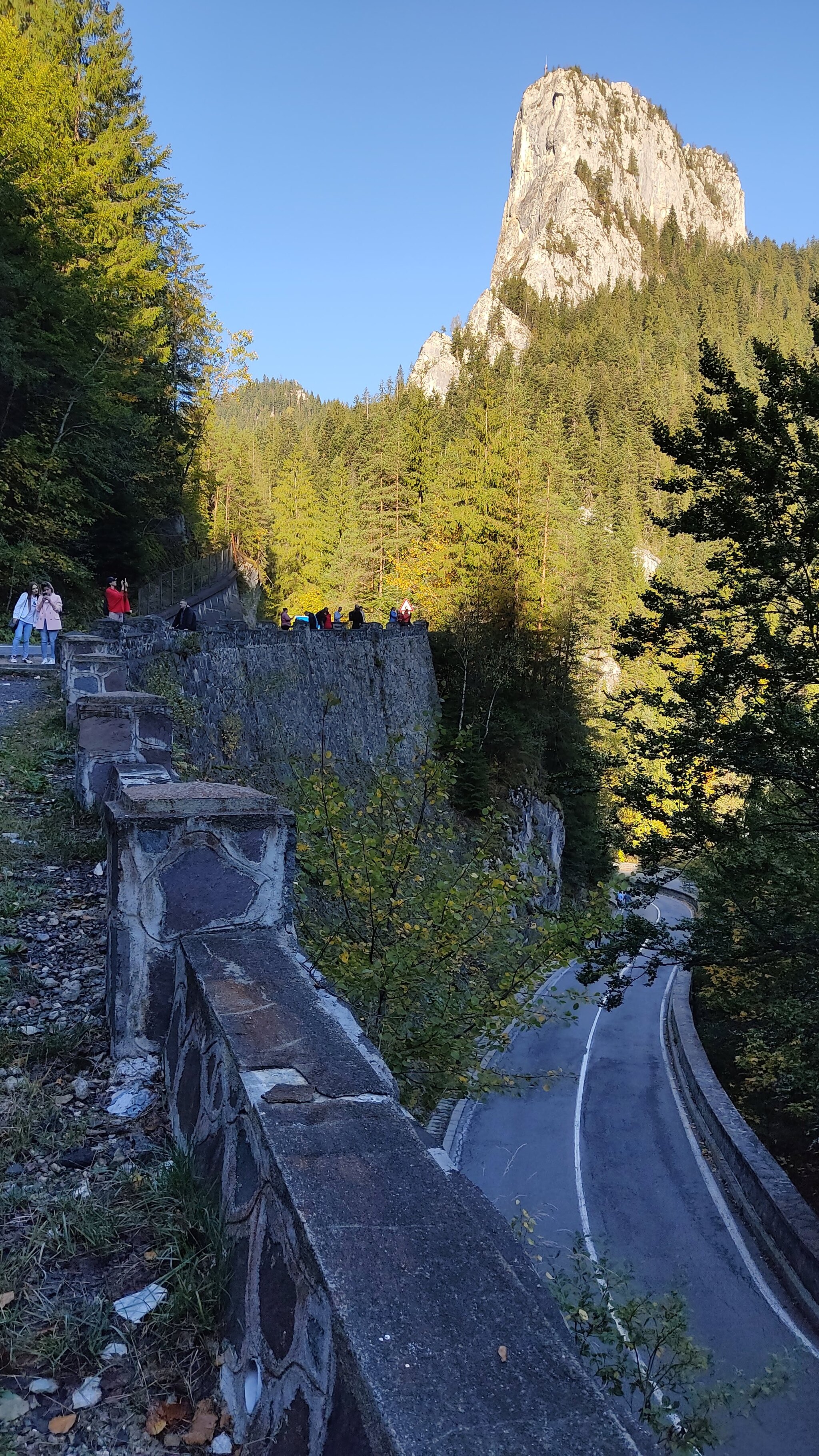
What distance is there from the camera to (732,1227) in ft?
43.0

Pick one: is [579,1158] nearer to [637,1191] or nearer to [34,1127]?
[637,1191]

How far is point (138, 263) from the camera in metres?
27.3

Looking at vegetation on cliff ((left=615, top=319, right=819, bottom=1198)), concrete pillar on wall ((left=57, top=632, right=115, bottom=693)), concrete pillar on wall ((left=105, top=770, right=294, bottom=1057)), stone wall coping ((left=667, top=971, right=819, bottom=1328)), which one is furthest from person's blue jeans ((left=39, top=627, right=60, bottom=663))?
stone wall coping ((left=667, top=971, right=819, bottom=1328))

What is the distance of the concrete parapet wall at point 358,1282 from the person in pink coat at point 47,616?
13.7m

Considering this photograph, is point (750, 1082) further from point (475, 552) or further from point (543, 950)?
point (475, 552)

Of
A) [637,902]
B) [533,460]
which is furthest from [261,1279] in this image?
[533,460]

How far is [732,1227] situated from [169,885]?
1393 cm

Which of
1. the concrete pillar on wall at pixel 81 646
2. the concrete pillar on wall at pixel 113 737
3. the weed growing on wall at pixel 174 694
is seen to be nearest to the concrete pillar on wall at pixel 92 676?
the concrete pillar on wall at pixel 81 646

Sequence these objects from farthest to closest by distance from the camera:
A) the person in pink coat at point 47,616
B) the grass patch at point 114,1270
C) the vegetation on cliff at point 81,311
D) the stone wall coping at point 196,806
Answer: the vegetation on cliff at point 81,311 < the person in pink coat at point 47,616 < the stone wall coping at point 196,806 < the grass patch at point 114,1270

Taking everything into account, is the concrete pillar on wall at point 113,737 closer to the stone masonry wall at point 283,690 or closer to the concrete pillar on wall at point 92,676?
the stone masonry wall at point 283,690

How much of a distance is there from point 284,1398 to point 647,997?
Answer: 96.1ft

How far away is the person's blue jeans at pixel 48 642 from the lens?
14.7 metres

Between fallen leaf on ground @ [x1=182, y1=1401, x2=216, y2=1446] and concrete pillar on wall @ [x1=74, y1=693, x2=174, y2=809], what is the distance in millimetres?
4399

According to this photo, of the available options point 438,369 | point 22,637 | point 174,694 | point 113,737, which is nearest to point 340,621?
point 22,637
